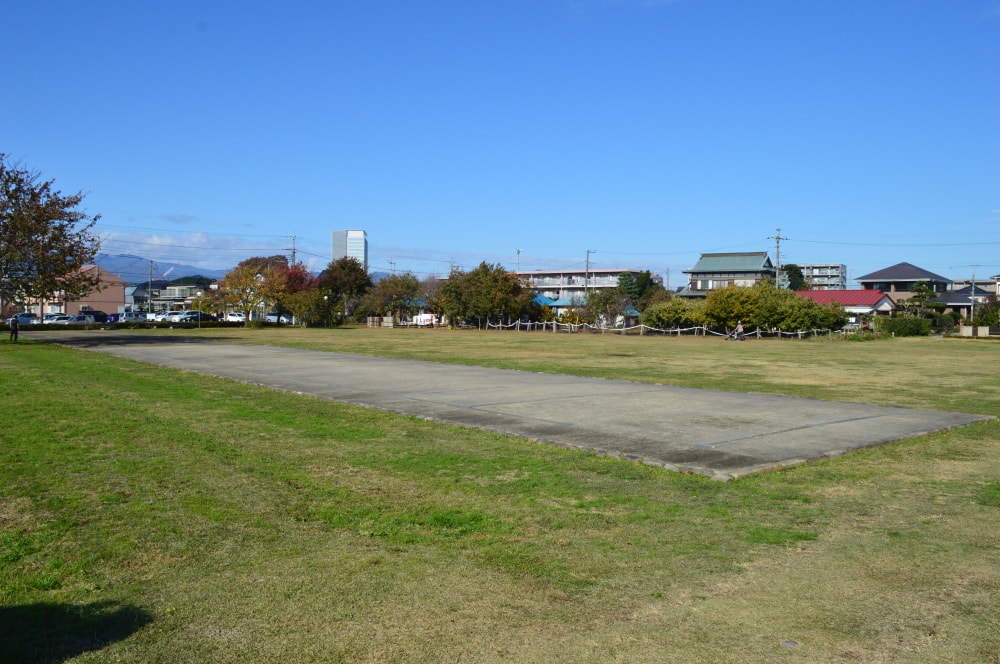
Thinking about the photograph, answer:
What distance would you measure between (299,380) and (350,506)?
1090cm

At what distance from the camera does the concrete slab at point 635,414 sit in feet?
28.5

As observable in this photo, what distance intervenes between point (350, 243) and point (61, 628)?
134565mm

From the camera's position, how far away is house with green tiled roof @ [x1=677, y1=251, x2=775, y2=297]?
85188 millimetres

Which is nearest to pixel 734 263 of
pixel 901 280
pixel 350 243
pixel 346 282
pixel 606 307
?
pixel 901 280

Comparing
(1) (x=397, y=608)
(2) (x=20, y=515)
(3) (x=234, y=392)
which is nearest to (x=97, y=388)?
(3) (x=234, y=392)

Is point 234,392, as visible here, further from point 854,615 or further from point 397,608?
point 854,615

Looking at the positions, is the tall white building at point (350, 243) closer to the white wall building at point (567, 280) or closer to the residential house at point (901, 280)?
the white wall building at point (567, 280)

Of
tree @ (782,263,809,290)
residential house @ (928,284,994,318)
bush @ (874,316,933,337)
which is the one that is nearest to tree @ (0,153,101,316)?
bush @ (874,316,933,337)

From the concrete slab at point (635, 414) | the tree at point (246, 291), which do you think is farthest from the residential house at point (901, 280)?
the concrete slab at point (635, 414)

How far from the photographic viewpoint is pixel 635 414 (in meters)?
11.5

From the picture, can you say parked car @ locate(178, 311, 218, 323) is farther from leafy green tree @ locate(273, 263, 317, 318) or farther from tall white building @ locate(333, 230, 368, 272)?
tall white building @ locate(333, 230, 368, 272)

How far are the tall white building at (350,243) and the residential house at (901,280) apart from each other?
264 ft

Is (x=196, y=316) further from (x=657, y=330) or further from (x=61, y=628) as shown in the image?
(x=61, y=628)

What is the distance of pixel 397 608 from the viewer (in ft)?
13.3
